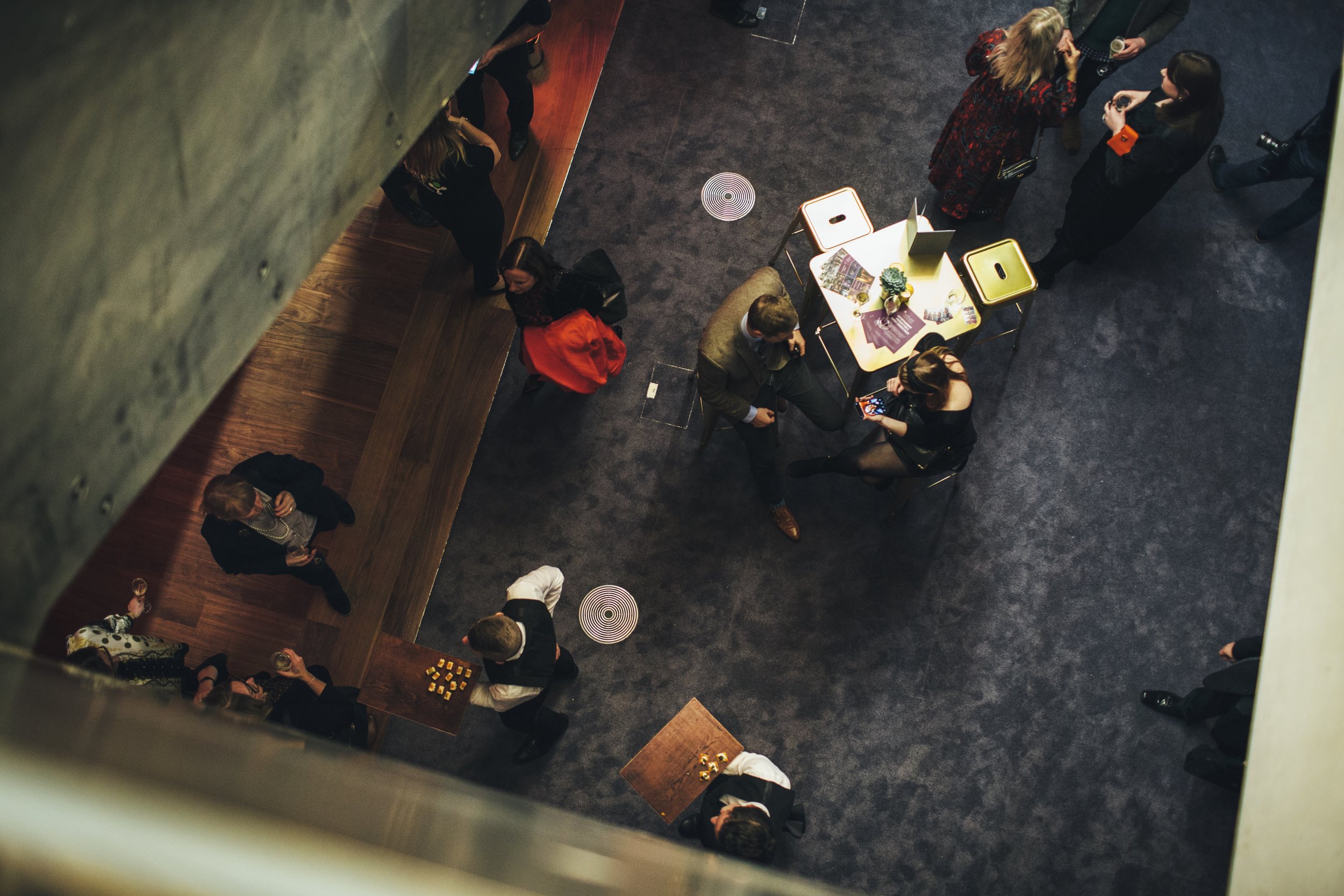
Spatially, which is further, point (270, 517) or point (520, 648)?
point (270, 517)

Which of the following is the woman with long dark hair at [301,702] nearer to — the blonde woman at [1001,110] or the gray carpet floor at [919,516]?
the gray carpet floor at [919,516]

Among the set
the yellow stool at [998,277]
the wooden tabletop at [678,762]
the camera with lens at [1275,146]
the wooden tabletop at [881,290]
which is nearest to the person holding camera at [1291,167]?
the camera with lens at [1275,146]

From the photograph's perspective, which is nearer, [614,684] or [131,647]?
[131,647]

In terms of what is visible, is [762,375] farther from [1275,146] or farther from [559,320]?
[1275,146]

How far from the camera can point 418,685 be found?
4.20 m

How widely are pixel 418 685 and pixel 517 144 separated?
372 cm

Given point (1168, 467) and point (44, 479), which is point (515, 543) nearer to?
point (44, 479)

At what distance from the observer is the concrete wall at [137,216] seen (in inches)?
55.3

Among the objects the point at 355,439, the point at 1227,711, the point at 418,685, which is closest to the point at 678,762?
the point at 418,685

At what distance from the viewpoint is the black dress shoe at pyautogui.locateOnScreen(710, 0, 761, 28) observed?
599 cm

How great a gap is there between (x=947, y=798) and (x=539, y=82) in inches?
218

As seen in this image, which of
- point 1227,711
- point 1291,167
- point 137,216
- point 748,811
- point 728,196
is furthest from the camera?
point 728,196

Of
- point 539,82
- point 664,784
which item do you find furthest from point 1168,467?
point 539,82

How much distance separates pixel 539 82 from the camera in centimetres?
596
